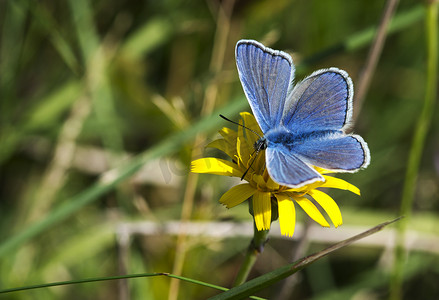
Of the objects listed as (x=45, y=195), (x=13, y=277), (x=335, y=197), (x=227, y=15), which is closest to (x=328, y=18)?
(x=227, y=15)

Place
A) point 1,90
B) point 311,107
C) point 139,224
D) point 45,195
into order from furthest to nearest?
point 1,90 < point 45,195 < point 139,224 < point 311,107

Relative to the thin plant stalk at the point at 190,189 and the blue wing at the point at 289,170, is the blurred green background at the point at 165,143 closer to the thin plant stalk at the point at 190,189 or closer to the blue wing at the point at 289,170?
the thin plant stalk at the point at 190,189

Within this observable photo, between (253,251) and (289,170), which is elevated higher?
(289,170)

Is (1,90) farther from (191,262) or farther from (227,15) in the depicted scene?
(191,262)

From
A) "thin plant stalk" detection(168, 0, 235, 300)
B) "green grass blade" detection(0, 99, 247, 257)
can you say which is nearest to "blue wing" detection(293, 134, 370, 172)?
"green grass blade" detection(0, 99, 247, 257)

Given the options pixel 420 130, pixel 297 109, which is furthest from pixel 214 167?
pixel 420 130

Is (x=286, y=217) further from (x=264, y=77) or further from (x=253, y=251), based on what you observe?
(x=264, y=77)

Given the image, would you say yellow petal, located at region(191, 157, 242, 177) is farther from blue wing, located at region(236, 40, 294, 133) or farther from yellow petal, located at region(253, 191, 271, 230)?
blue wing, located at region(236, 40, 294, 133)
